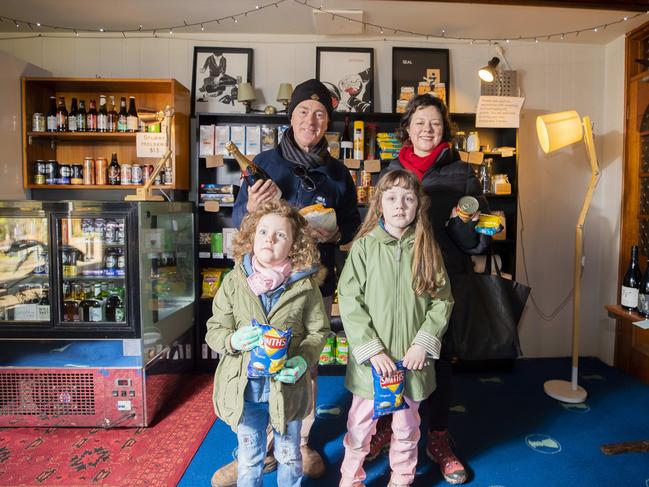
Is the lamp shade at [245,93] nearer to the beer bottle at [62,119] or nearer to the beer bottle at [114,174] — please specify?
the beer bottle at [114,174]

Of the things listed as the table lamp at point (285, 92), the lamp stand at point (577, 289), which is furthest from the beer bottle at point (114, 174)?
the lamp stand at point (577, 289)

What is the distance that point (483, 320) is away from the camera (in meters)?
2.03

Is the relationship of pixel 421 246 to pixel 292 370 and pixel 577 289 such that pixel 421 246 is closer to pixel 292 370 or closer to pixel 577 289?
pixel 292 370

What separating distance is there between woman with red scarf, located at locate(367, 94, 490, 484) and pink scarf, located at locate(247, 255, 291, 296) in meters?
0.73

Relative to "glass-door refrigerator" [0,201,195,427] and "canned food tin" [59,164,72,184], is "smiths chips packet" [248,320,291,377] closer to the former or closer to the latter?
"glass-door refrigerator" [0,201,195,427]

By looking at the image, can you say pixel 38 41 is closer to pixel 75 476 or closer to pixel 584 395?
pixel 75 476

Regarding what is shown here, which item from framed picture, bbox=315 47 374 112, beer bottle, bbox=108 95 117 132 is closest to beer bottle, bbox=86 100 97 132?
beer bottle, bbox=108 95 117 132

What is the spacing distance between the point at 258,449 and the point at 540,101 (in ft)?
11.8

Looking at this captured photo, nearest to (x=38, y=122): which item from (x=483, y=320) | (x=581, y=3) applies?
(x=483, y=320)

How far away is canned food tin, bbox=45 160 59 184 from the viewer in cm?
332

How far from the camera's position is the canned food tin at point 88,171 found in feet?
11.1

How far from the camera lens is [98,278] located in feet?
8.49

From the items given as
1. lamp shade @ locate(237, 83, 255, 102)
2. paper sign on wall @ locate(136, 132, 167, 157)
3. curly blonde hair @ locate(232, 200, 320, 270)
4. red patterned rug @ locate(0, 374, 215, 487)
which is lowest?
red patterned rug @ locate(0, 374, 215, 487)

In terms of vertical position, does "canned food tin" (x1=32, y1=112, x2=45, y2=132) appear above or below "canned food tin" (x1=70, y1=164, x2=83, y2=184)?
above
